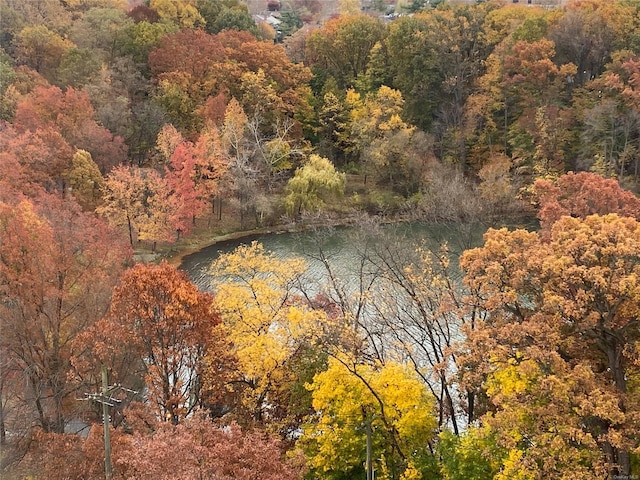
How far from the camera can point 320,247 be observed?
1906cm

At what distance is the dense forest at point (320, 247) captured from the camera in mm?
10961

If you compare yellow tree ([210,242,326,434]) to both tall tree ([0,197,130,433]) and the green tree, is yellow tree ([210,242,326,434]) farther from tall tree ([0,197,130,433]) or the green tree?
the green tree

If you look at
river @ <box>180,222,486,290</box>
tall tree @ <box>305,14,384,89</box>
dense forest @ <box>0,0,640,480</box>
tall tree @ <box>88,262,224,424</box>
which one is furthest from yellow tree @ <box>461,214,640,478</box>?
tall tree @ <box>305,14,384,89</box>

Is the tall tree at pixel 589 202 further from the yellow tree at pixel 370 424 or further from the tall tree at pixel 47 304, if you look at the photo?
the tall tree at pixel 47 304

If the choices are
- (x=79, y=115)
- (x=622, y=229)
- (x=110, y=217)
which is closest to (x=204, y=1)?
(x=79, y=115)

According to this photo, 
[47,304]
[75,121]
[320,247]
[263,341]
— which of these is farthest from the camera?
[75,121]

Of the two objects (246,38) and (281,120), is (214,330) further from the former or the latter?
(246,38)

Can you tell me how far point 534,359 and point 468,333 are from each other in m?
1.63

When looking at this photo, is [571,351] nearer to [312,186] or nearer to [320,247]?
[320,247]

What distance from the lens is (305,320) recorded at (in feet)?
48.4

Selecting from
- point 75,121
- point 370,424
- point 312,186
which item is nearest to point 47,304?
point 370,424

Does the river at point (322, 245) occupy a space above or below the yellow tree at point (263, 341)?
below

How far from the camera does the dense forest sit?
10961 mm

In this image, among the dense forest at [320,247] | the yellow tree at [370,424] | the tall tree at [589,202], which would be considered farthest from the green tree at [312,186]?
the yellow tree at [370,424]
